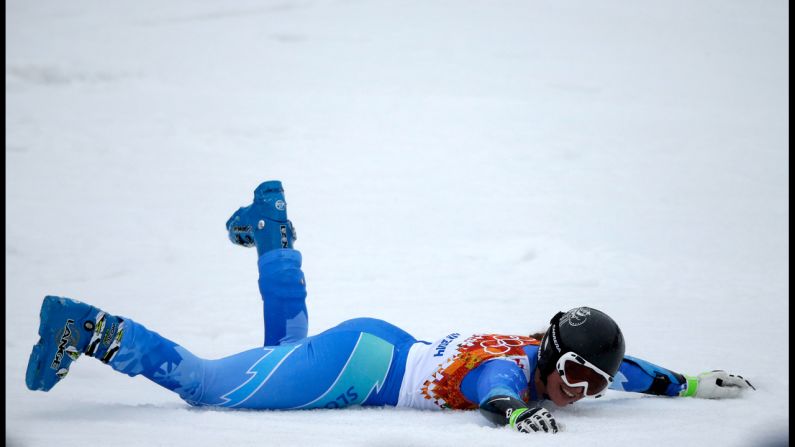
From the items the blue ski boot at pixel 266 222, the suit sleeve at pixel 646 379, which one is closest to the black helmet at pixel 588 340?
the suit sleeve at pixel 646 379

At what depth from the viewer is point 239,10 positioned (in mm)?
8883

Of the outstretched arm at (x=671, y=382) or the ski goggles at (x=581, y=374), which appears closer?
the ski goggles at (x=581, y=374)

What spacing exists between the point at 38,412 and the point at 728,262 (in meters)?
3.20

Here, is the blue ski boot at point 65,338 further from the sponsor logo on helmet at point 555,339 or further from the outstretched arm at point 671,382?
the outstretched arm at point 671,382

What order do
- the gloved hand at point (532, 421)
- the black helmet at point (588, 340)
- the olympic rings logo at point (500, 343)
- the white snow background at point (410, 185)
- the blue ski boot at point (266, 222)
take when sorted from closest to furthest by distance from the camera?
the gloved hand at point (532, 421)
the black helmet at point (588, 340)
the olympic rings logo at point (500, 343)
the white snow background at point (410, 185)
the blue ski boot at point (266, 222)

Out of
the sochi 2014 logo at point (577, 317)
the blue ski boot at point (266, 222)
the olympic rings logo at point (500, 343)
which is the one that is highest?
the blue ski boot at point (266, 222)

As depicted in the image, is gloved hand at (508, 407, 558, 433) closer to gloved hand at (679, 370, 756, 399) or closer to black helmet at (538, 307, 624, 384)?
black helmet at (538, 307, 624, 384)

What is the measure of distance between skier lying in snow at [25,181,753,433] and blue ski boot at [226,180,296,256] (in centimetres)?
36

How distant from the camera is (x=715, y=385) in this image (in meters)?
2.85

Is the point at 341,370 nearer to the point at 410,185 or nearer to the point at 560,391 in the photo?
the point at 560,391

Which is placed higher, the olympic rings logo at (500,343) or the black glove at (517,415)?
the olympic rings logo at (500,343)

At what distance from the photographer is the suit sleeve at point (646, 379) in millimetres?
2814

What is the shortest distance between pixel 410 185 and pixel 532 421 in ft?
11.9

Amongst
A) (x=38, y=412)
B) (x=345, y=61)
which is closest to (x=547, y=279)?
(x=38, y=412)
